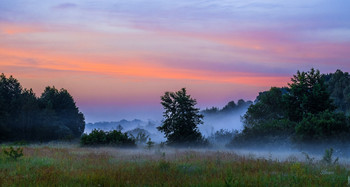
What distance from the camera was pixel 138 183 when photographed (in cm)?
1079

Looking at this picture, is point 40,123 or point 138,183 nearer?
point 138,183

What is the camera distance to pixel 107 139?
112ft

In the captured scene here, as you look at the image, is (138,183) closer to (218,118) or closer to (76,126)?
(76,126)

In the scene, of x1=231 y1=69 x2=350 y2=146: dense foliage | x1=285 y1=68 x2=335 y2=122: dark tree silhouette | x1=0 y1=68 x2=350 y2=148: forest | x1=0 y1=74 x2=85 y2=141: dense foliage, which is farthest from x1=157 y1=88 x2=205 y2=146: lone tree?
x1=0 y1=74 x2=85 y2=141: dense foliage

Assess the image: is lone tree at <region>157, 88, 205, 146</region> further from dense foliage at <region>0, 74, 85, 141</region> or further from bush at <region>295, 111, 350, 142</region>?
dense foliage at <region>0, 74, 85, 141</region>

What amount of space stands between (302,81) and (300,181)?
83.4 ft

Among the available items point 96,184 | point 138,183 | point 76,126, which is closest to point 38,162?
point 96,184

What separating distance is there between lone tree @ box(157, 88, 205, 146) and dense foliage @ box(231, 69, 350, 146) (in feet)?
14.6

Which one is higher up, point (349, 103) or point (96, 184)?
point (349, 103)

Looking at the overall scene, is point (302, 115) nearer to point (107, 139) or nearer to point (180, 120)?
point (180, 120)

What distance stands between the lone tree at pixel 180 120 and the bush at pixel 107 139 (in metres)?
3.69

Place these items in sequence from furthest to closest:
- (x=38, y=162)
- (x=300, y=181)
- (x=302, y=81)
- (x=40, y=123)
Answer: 1. (x=40, y=123)
2. (x=302, y=81)
3. (x=38, y=162)
4. (x=300, y=181)

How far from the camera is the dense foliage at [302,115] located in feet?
80.9

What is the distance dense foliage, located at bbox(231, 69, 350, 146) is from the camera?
24.7m
